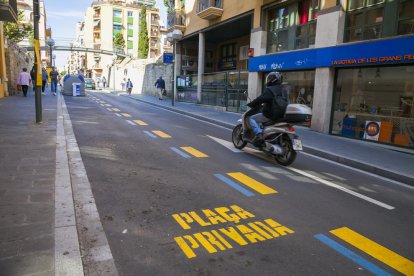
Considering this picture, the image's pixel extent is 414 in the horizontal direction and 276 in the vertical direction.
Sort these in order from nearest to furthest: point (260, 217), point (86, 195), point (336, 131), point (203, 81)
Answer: point (260, 217) < point (86, 195) < point (336, 131) < point (203, 81)

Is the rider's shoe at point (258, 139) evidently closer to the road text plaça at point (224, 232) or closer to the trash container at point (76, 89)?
the road text plaça at point (224, 232)

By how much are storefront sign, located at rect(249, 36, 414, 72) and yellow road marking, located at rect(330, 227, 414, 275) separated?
719cm

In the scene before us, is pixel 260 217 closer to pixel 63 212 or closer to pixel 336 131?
pixel 63 212

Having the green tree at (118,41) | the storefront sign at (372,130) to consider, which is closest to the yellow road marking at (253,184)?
the storefront sign at (372,130)

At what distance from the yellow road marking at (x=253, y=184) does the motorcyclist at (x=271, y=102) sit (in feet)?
5.86

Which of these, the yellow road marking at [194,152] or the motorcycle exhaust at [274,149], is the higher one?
the motorcycle exhaust at [274,149]

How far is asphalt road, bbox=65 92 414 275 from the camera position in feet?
9.71

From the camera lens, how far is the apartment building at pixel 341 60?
9.41 meters

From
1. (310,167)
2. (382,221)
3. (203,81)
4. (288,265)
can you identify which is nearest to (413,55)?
(310,167)

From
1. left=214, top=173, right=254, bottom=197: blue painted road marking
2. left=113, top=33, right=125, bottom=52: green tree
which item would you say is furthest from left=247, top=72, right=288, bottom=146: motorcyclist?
left=113, top=33, right=125, bottom=52: green tree

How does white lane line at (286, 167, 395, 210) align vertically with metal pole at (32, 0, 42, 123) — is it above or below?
below

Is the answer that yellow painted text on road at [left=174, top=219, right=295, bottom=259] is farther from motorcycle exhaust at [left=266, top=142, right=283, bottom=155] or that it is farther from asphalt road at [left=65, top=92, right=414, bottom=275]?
motorcycle exhaust at [left=266, top=142, right=283, bottom=155]

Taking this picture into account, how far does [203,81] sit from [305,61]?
409 inches

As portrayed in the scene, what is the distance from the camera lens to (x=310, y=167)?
6.93 meters
